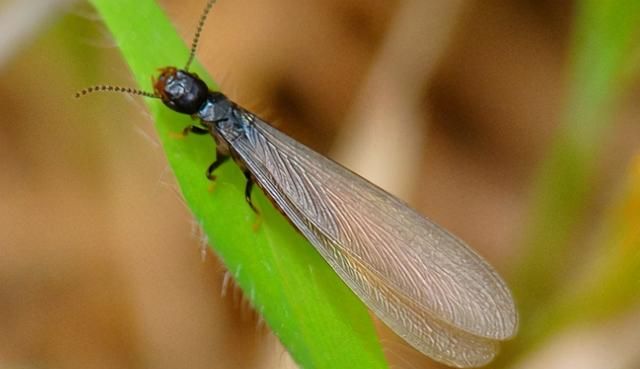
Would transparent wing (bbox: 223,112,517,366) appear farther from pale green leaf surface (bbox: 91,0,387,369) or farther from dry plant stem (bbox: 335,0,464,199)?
dry plant stem (bbox: 335,0,464,199)

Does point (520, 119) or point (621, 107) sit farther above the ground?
point (621, 107)

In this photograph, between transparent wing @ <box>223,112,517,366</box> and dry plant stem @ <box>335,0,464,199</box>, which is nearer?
transparent wing @ <box>223,112,517,366</box>

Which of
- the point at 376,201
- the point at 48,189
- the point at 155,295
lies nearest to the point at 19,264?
the point at 48,189

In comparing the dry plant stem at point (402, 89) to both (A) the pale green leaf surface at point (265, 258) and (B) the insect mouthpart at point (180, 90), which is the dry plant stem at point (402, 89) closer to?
(B) the insect mouthpart at point (180, 90)

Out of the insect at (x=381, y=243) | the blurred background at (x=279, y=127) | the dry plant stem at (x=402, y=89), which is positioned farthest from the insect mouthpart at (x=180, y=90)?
the dry plant stem at (x=402, y=89)

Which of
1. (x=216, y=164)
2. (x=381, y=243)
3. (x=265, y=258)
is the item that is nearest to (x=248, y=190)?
(x=216, y=164)

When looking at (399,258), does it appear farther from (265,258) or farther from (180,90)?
(180,90)

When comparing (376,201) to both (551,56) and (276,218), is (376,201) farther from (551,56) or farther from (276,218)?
(551,56)

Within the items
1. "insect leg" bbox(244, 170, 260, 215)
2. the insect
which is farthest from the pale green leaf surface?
the insect
